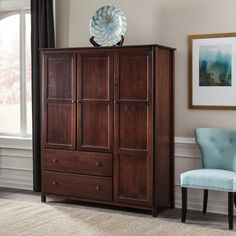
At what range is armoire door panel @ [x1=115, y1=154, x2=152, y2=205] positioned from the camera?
5.13 metres

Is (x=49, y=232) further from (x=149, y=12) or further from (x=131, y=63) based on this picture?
(x=149, y=12)

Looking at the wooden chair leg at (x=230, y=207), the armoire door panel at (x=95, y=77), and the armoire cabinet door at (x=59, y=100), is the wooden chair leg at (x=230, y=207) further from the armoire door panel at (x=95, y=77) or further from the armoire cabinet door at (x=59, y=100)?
the armoire cabinet door at (x=59, y=100)

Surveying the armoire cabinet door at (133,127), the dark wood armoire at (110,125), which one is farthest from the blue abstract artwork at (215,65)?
the armoire cabinet door at (133,127)

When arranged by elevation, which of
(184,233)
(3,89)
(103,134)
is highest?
(3,89)

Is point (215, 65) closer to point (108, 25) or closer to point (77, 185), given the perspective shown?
point (108, 25)

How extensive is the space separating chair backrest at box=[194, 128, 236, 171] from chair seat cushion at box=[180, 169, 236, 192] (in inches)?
5.6

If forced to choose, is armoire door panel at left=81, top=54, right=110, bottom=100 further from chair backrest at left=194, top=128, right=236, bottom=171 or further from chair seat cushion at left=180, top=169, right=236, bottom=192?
chair seat cushion at left=180, top=169, right=236, bottom=192

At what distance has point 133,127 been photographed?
203 inches

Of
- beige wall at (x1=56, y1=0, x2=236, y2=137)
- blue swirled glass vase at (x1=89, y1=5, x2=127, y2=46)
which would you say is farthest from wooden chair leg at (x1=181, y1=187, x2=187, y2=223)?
blue swirled glass vase at (x1=89, y1=5, x2=127, y2=46)

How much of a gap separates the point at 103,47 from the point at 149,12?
722 millimetres

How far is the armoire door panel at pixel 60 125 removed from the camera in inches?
216

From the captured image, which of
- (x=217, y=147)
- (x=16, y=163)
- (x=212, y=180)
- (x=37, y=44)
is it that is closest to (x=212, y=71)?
(x=217, y=147)

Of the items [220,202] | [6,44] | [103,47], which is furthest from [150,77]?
[6,44]

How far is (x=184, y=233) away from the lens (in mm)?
4598
